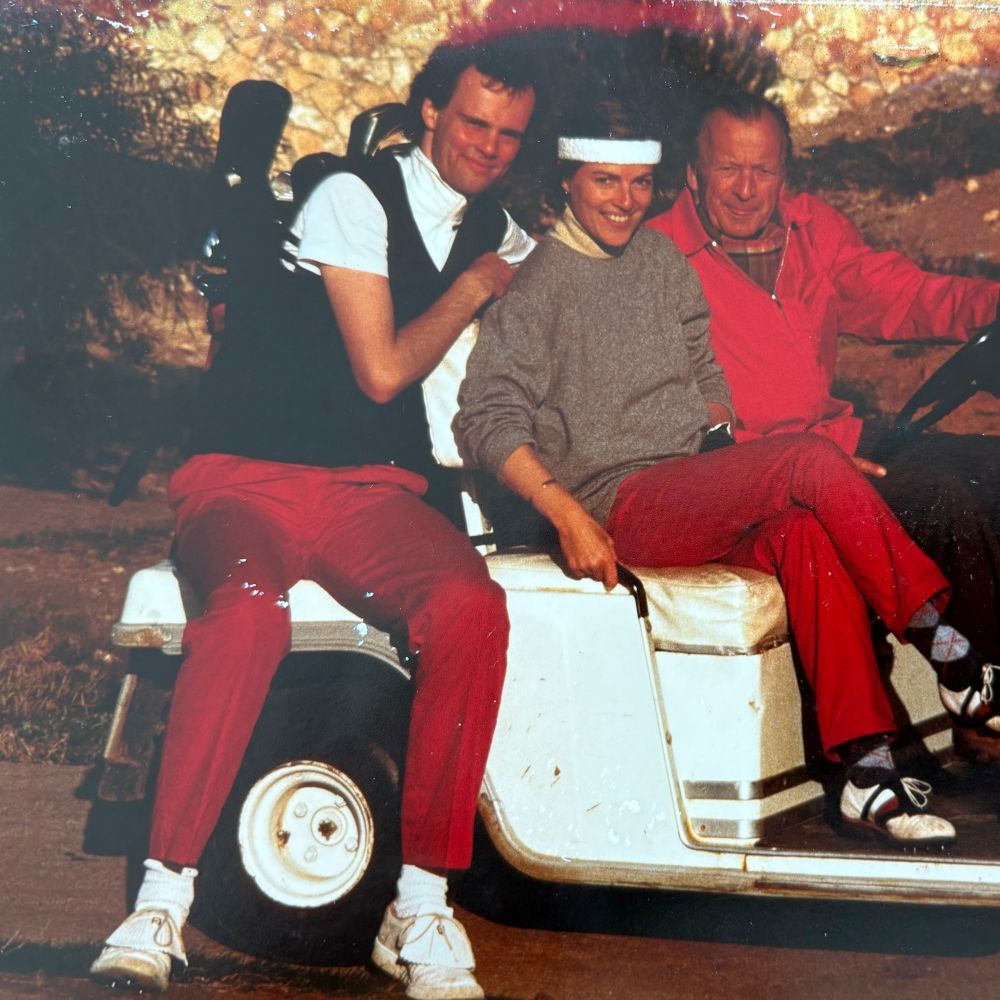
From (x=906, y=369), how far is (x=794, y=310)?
332 millimetres

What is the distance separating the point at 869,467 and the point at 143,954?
2.16 metres

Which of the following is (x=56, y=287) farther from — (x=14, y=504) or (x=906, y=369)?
(x=906, y=369)

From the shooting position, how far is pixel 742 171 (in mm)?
3100

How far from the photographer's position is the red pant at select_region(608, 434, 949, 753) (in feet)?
8.48

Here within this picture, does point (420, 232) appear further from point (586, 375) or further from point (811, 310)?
point (811, 310)

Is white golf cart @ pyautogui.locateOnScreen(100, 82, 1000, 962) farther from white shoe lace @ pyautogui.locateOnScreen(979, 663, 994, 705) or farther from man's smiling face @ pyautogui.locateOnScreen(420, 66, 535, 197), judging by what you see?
man's smiling face @ pyautogui.locateOnScreen(420, 66, 535, 197)

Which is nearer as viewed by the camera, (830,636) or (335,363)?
(830,636)

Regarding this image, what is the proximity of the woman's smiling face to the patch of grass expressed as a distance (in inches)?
67.5

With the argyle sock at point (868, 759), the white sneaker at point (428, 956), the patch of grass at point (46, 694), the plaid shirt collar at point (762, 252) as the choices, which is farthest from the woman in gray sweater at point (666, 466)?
the patch of grass at point (46, 694)

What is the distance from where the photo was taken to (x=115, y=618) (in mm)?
3068

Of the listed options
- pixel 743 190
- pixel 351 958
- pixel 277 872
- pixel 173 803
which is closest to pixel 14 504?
pixel 173 803

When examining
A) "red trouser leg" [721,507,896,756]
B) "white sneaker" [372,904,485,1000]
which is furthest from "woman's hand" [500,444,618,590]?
"white sneaker" [372,904,485,1000]

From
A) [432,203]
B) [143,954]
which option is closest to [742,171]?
[432,203]

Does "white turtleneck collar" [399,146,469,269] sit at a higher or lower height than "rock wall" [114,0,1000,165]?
lower
